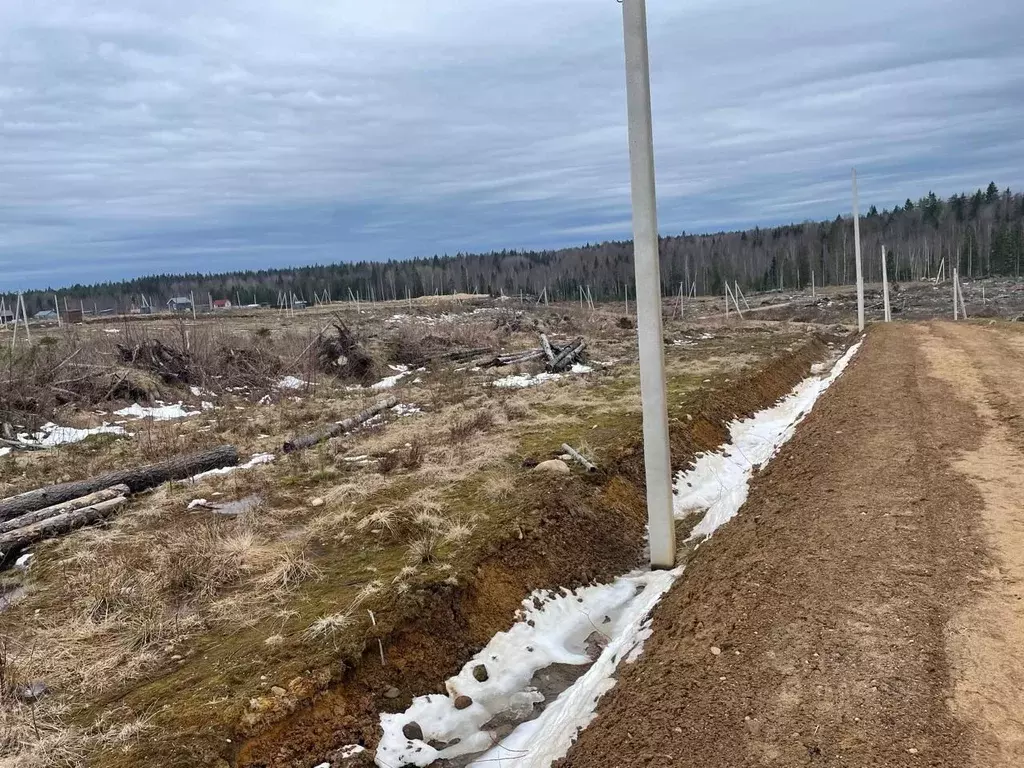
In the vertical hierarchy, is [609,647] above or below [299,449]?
below

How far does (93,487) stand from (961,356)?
18.3 meters

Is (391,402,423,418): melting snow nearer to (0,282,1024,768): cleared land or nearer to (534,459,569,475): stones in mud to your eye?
(0,282,1024,768): cleared land

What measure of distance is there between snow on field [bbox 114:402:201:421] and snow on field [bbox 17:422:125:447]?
4.19 feet

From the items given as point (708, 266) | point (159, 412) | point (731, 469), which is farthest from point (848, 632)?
point (708, 266)

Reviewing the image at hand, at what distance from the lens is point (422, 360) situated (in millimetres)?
21969

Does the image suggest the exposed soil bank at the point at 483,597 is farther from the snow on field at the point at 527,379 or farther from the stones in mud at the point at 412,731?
the snow on field at the point at 527,379

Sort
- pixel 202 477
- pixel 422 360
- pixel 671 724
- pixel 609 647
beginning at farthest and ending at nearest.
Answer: pixel 422 360 < pixel 202 477 < pixel 609 647 < pixel 671 724

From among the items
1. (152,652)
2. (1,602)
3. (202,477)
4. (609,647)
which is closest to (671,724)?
(609,647)

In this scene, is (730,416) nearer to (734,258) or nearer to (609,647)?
(609,647)

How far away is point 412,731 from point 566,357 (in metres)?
16.3

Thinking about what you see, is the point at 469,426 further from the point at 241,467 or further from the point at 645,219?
the point at 645,219

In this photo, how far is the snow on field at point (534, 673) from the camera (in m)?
3.89

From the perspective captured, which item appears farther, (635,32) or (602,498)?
(602,498)

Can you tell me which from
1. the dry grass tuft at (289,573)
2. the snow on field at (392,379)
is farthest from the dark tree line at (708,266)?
the dry grass tuft at (289,573)
